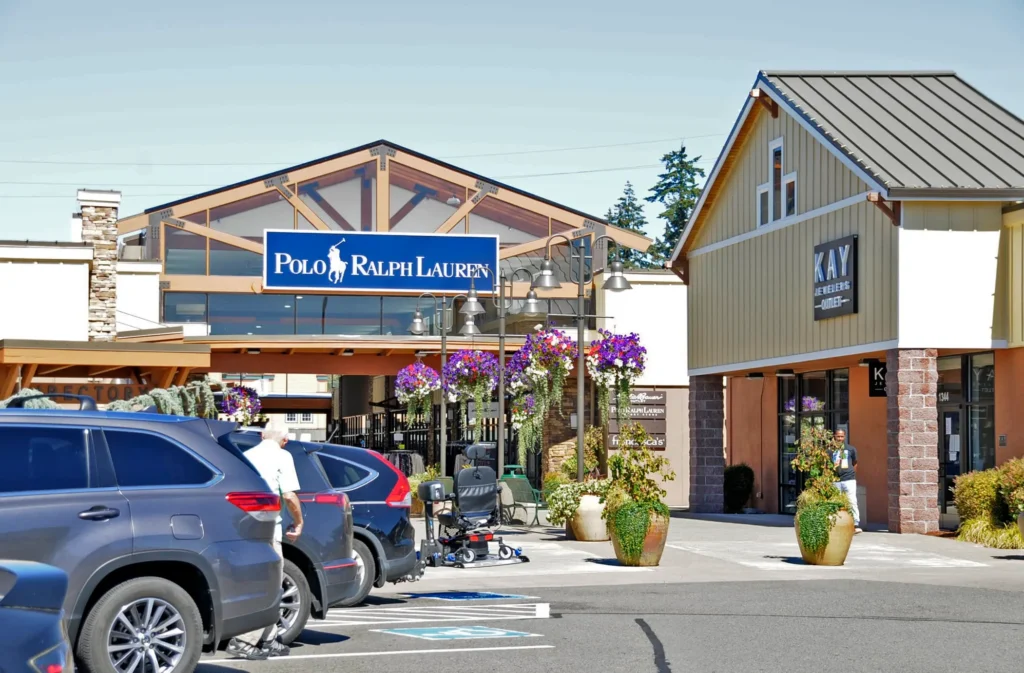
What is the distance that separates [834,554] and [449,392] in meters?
16.2

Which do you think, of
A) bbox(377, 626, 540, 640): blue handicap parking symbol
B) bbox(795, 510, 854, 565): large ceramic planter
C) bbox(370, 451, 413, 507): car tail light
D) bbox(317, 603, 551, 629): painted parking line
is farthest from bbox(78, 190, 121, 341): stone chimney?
bbox(377, 626, 540, 640): blue handicap parking symbol

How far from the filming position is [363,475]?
14.3 meters

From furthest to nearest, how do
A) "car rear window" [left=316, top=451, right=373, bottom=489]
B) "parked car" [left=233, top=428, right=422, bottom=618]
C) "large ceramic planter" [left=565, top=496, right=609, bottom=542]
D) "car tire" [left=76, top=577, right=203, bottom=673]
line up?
"large ceramic planter" [left=565, top=496, right=609, bottom=542]
"car rear window" [left=316, top=451, right=373, bottom=489]
"parked car" [left=233, top=428, right=422, bottom=618]
"car tire" [left=76, top=577, right=203, bottom=673]

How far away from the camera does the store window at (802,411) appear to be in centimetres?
3098

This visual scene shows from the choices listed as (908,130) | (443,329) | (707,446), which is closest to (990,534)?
(908,130)

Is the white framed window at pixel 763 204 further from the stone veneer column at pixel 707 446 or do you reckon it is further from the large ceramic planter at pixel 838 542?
the large ceramic planter at pixel 838 542

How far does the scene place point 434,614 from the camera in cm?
1377

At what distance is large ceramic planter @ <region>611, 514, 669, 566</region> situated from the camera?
19.1 metres

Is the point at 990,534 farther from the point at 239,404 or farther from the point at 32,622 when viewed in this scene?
the point at 239,404

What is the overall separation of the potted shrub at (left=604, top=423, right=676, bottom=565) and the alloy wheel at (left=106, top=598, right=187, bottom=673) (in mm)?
10903

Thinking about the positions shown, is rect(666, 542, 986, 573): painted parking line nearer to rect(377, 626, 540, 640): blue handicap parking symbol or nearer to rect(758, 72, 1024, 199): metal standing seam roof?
rect(758, 72, 1024, 199): metal standing seam roof

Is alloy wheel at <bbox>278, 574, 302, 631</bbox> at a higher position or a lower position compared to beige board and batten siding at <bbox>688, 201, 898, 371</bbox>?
lower

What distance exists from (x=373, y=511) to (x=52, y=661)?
8.63 m

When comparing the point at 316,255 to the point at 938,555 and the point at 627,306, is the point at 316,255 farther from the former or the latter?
the point at 938,555
